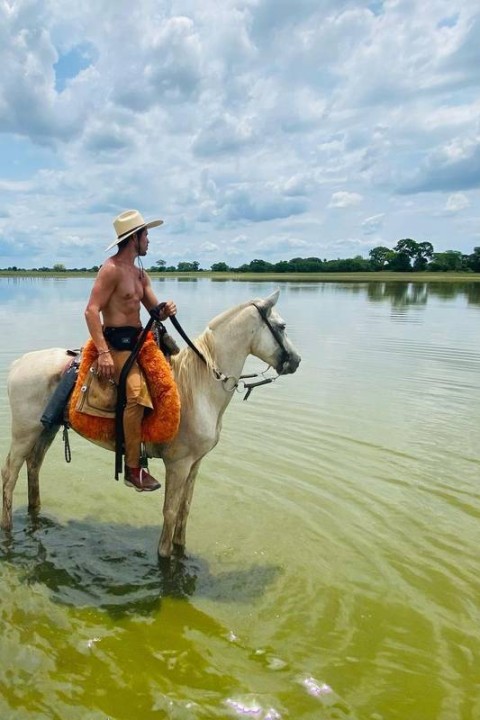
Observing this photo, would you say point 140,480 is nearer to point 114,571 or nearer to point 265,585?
point 114,571

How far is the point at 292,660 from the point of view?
12.7 feet

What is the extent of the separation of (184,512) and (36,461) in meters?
1.98

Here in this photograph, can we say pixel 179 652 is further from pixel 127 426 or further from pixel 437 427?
pixel 437 427

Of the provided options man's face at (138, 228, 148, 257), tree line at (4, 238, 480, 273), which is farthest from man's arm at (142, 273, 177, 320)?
tree line at (4, 238, 480, 273)

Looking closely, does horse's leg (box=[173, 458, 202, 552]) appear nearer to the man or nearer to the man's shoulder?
the man

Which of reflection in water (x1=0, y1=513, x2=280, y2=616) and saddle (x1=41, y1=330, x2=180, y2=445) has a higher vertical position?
saddle (x1=41, y1=330, x2=180, y2=445)

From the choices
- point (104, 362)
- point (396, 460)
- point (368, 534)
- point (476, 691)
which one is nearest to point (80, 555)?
point (104, 362)

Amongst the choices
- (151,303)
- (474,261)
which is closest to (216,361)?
(151,303)

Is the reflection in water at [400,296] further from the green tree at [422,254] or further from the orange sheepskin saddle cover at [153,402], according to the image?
the green tree at [422,254]

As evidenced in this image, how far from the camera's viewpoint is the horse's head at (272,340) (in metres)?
5.05

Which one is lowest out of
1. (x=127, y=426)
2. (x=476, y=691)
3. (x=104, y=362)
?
(x=476, y=691)

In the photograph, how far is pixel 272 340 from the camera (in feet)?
16.8

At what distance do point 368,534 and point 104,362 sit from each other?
359 centimetres

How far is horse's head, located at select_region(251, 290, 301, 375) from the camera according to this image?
199 inches
